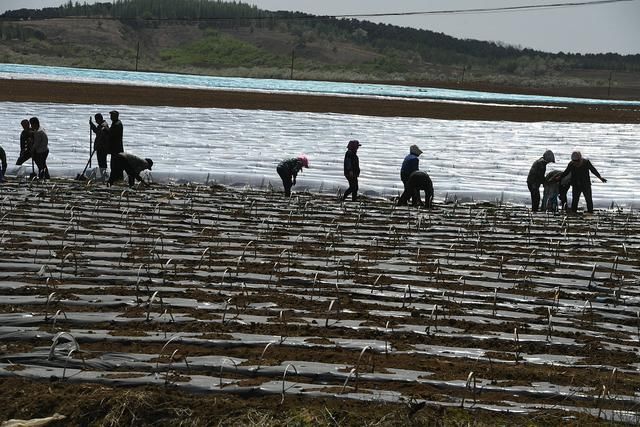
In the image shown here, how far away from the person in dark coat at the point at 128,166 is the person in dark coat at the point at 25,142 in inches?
64.6

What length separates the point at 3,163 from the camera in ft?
51.1

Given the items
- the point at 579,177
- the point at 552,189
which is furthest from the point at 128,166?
the point at 579,177

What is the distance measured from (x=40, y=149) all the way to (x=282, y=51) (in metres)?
102

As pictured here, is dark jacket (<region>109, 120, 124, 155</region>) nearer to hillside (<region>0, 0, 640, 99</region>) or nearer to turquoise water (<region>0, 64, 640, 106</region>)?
turquoise water (<region>0, 64, 640, 106</region>)

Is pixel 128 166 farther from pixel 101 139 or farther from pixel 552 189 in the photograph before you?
pixel 552 189

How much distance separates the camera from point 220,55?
111875mm

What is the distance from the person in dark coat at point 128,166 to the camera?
1611 centimetres

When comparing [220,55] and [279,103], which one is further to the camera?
[220,55]

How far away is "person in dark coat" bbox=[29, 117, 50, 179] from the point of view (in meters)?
16.5

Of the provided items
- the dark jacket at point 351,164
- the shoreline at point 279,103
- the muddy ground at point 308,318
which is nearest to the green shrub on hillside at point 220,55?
the shoreline at point 279,103

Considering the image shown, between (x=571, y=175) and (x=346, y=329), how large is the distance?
958 centimetres

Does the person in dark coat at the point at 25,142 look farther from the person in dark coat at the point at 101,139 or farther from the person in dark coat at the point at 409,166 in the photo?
the person in dark coat at the point at 409,166

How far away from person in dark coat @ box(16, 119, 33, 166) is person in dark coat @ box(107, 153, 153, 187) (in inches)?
64.6

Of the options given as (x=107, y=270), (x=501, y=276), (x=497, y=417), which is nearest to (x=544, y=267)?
(x=501, y=276)
